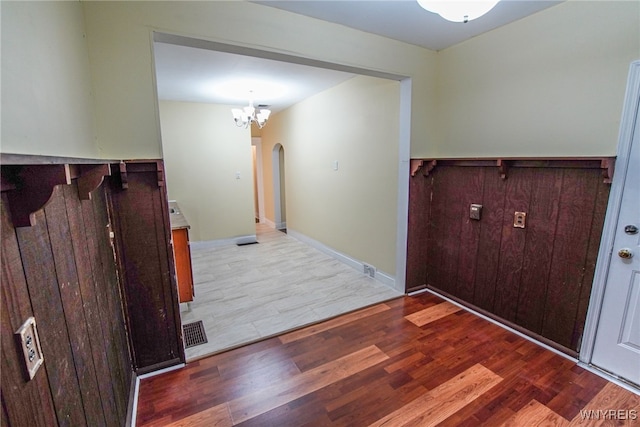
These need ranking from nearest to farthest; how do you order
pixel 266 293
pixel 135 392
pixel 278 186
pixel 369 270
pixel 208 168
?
pixel 135 392 < pixel 266 293 < pixel 369 270 < pixel 208 168 < pixel 278 186

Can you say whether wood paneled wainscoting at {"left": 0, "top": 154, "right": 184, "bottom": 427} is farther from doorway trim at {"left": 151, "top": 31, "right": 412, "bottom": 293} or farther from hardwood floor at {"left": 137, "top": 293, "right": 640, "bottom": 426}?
doorway trim at {"left": 151, "top": 31, "right": 412, "bottom": 293}

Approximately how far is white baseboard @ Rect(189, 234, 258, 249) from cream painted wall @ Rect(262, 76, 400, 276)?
863 millimetres

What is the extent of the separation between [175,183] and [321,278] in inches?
115

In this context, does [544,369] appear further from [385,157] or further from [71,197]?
[71,197]

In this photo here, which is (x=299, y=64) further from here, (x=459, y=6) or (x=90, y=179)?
(x=90, y=179)


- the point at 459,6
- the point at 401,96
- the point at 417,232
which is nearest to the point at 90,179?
the point at 459,6

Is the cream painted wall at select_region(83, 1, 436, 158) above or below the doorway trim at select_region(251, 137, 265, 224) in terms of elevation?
above

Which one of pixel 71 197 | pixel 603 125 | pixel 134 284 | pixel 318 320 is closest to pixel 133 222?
pixel 134 284

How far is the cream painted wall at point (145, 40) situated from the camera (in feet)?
5.48

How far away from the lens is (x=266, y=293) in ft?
10.6

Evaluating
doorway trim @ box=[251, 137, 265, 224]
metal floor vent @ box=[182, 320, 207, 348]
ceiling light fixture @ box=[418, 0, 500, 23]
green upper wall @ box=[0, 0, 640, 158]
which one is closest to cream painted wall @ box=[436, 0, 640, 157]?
green upper wall @ box=[0, 0, 640, 158]

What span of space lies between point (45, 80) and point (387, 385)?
7.45 ft

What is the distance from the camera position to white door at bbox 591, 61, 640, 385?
175cm

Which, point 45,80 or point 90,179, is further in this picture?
point 90,179
